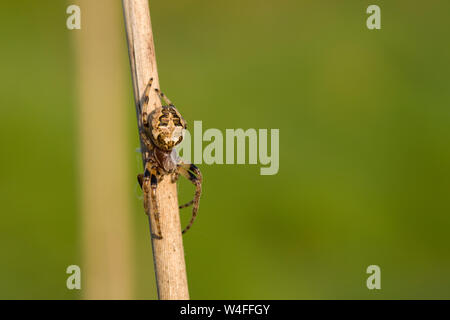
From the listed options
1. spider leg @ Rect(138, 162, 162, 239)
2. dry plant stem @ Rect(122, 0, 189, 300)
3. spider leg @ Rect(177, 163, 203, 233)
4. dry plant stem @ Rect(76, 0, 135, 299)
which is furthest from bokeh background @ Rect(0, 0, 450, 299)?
dry plant stem @ Rect(122, 0, 189, 300)

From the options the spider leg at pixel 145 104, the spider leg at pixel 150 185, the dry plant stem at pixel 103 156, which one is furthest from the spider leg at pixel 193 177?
the dry plant stem at pixel 103 156

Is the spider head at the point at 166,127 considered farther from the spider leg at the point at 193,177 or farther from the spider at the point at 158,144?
the spider leg at the point at 193,177

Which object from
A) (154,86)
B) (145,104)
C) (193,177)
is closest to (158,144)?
(145,104)

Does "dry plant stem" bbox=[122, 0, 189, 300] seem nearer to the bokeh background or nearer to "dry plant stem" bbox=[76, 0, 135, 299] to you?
"dry plant stem" bbox=[76, 0, 135, 299]

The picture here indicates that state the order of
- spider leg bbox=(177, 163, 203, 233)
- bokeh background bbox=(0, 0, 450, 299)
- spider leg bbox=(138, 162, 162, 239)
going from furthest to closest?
bokeh background bbox=(0, 0, 450, 299), spider leg bbox=(177, 163, 203, 233), spider leg bbox=(138, 162, 162, 239)

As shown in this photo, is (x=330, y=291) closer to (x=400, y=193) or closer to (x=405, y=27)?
(x=400, y=193)

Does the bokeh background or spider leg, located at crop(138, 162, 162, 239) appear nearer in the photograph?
spider leg, located at crop(138, 162, 162, 239)

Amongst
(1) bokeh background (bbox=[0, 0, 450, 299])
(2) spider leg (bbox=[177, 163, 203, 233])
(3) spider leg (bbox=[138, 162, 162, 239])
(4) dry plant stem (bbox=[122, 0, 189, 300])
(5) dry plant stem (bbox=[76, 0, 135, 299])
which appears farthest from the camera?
(1) bokeh background (bbox=[0, 0, 450, 299])
